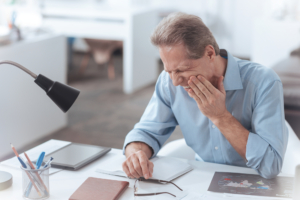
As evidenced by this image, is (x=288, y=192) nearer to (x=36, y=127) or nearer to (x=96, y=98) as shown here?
(x=36, y=127)

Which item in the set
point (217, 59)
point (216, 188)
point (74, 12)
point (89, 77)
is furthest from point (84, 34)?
point (216, 188)

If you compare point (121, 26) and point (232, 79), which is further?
point (121, 26)

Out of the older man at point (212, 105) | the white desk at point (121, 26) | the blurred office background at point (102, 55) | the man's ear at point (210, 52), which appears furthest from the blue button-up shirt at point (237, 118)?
the white desk at point (121, 26)

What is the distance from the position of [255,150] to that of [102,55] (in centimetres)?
391

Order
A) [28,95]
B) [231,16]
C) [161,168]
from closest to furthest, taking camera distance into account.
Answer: [161,168], [28,95], [231,16]

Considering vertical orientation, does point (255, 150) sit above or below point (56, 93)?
below

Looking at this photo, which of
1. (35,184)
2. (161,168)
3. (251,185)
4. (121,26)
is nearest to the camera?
(35,184)

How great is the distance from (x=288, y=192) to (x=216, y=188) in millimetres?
199

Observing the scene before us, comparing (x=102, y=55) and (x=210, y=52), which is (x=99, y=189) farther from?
(x=102, y=55)

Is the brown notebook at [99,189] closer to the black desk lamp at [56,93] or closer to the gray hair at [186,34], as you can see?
the black desk lamp at [56,93]

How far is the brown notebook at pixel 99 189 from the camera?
3.31 ft

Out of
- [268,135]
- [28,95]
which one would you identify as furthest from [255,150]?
[28,95]

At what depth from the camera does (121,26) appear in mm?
4203

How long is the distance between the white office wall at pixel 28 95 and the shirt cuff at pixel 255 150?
189 centimetres
